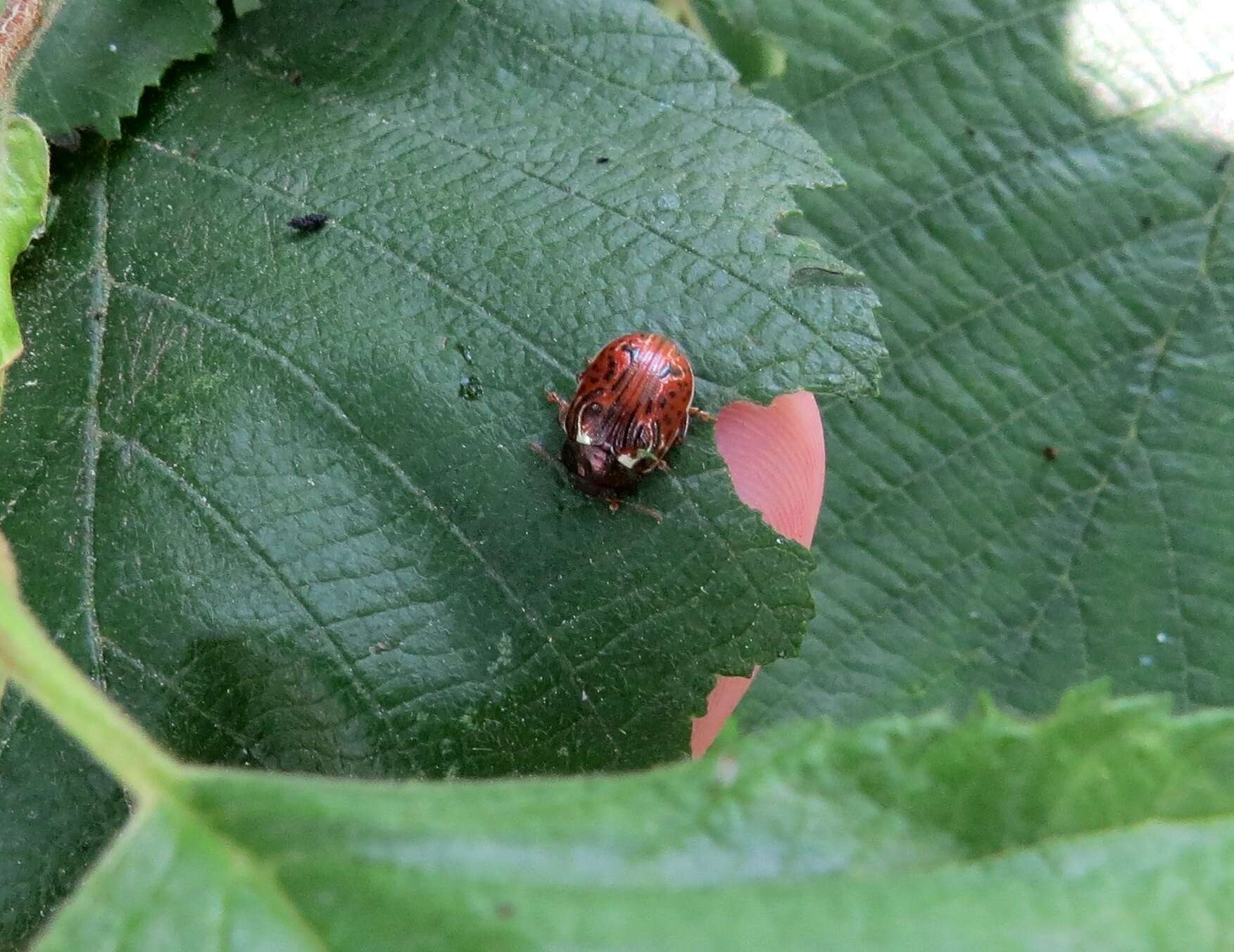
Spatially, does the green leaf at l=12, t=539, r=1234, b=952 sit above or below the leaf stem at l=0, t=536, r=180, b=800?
below

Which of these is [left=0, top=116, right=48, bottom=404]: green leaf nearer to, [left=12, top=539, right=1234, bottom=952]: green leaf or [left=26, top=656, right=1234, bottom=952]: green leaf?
[left=12, top=539, right=1234, bottom=952]: green leaf

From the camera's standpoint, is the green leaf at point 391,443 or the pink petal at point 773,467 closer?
the green leaf at point 391,443

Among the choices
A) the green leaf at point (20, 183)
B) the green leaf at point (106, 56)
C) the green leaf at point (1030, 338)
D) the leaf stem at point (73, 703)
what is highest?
the green leaf at point (106, 56)

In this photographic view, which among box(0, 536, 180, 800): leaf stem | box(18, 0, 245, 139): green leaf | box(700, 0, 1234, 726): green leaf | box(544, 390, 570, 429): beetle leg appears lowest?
box(700, 0, 1234, 726): green leaf

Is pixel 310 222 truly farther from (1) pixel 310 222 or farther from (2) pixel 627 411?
(2) pixel 627 411

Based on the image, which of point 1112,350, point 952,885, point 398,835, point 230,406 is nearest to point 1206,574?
point 1112,350

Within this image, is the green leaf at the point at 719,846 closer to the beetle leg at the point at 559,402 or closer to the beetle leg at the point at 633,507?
the beetle leg at the point at 633,507

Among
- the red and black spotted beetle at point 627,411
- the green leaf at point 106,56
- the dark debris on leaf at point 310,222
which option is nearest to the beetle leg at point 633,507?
the red and black spotted beetle at point 627,411

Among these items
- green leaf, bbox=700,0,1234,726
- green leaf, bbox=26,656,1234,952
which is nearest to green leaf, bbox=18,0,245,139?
green leaf, bbox=700,0,1234,726
